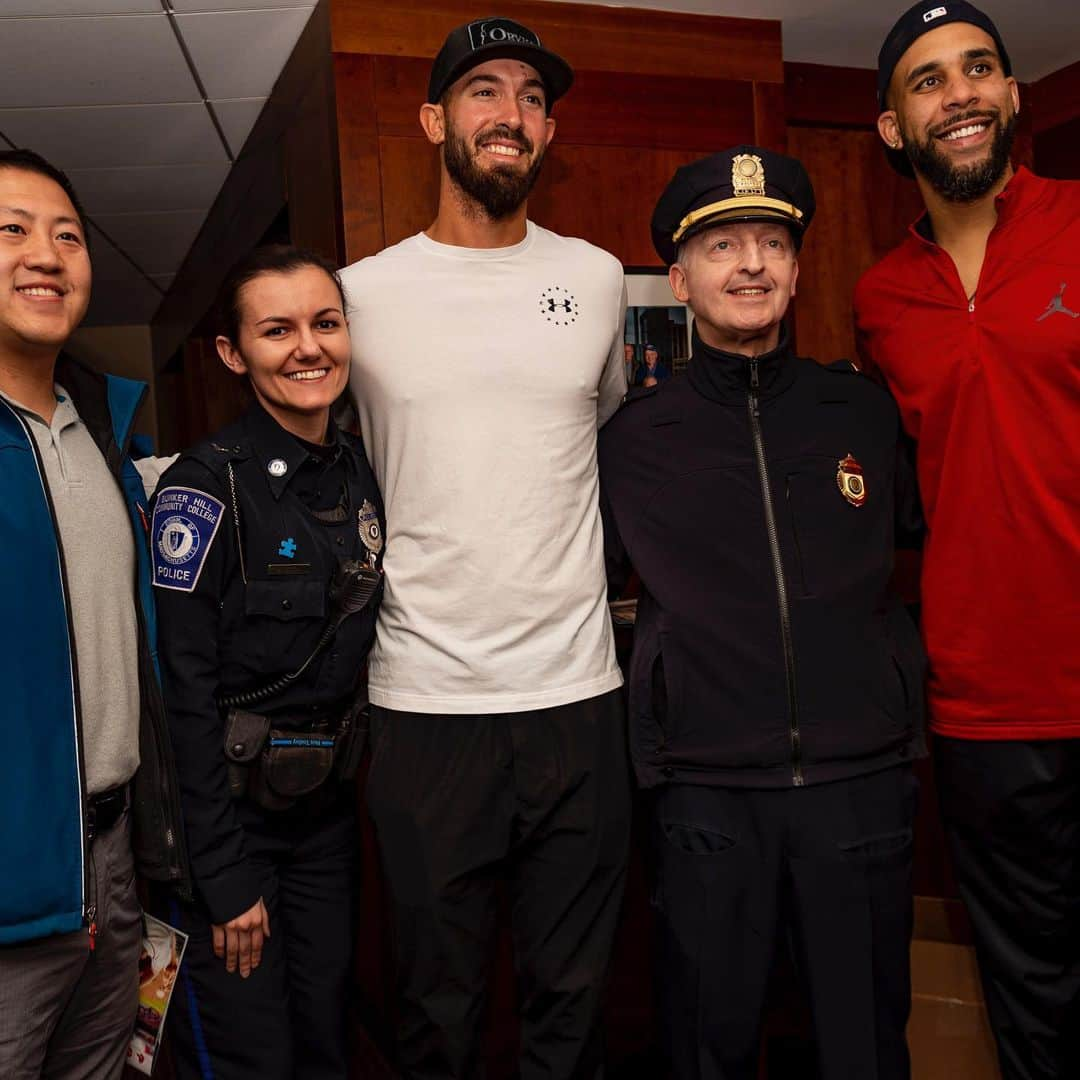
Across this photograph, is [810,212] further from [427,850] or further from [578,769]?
[427,850]

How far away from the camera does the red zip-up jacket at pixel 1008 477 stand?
71.5 inches

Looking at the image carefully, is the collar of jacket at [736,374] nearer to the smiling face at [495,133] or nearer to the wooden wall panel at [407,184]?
the smiling face at [495,133]

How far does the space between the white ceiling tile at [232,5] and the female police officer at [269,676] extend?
1289 mm

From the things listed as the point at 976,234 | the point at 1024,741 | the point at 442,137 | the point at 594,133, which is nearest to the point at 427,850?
the point at 1024,741

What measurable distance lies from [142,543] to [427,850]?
67 cm

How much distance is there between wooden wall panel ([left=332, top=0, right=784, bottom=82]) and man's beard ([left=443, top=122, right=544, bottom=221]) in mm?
911

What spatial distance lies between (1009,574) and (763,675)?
1.56ft

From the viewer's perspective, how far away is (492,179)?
6.29 ft

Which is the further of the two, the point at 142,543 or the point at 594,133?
the point at 594,133

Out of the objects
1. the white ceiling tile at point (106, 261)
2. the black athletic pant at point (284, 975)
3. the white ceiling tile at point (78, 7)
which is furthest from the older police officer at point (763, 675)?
the white ceiling tile at point (106, 261)

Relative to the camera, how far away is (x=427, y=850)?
1765 millimetres

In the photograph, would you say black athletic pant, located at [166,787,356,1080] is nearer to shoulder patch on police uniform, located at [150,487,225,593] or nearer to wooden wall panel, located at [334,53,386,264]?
shoulder patch on police uniform, located at [150,487,225,593]

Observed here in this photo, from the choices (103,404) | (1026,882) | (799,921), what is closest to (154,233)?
(103,404)

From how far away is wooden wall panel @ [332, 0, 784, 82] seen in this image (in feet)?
8.81
